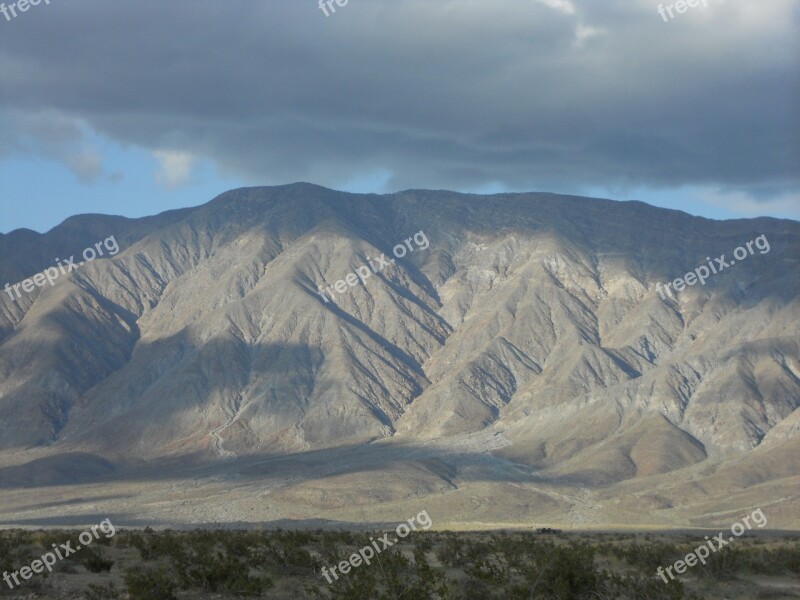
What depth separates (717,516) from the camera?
105 m

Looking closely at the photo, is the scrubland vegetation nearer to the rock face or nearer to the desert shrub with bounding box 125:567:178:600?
the desert shrub with bounding box 125:567:178:600

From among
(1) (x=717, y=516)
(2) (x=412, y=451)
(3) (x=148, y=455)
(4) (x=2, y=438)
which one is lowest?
(1) (x=717, y=516)

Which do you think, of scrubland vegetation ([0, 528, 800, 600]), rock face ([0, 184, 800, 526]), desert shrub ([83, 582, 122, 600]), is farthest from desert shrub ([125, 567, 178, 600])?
rock face ([0, 184, 800, 526])

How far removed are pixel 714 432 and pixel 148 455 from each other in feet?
304

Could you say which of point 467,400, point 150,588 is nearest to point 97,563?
point 150,588

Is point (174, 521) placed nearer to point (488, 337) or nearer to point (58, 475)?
point (58, 475)

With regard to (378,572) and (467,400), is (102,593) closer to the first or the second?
(378,572)

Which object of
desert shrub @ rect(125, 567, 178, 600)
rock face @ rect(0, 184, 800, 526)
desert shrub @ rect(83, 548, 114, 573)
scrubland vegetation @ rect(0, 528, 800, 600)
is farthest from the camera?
rock face @ rect(0, 184, 800, 526)

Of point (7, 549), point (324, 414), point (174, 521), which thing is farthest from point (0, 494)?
point (7, 549)

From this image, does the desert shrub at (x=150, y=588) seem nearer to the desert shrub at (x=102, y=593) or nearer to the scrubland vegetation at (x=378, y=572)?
the scrubland vegetation at (x=378, y=572)

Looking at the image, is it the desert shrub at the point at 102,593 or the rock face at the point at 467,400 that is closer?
Answer: the desert shrub at the point at 102,593

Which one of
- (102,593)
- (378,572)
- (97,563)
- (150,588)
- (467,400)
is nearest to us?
(150,588)

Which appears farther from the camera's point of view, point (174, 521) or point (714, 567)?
point (174, 521)

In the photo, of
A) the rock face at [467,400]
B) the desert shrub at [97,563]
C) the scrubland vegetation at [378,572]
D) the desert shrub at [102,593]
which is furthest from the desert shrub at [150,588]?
the rock face at [467,400]
